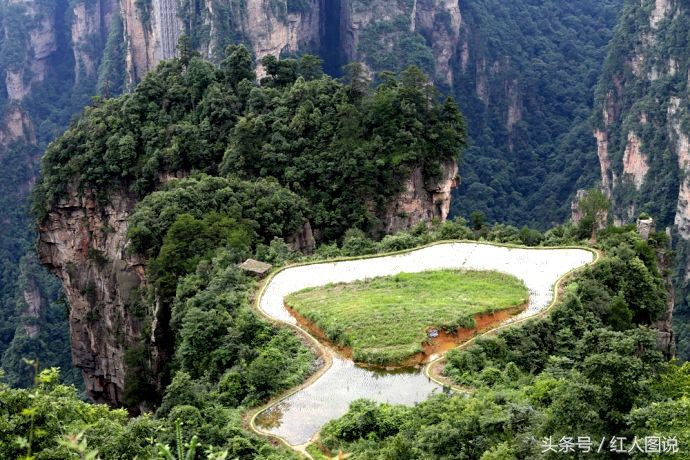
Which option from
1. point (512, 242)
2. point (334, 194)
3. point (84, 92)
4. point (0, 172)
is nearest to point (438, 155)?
point (334, 194)

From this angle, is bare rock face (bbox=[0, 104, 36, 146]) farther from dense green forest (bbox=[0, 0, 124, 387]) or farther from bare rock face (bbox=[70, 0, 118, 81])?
bare rock face (bbox=[70, 0, 118, 81])

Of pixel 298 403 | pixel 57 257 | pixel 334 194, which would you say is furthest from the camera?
pixel 57 257

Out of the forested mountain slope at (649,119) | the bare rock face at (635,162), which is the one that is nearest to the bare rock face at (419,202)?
the forested mountain slope at (649,119)

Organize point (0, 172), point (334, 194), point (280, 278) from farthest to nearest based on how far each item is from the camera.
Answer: point (0, 172)
point (334, 194)
point (280, 278)

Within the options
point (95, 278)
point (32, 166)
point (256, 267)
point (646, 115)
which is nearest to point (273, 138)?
point (95, 278)

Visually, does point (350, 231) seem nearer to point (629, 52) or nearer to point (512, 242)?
point (512, 242)

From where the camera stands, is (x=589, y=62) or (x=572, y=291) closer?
(x=572, y=291)

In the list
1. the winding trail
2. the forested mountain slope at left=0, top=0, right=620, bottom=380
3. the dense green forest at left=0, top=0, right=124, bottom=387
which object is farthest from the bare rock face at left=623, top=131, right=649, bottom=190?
the winding trail
